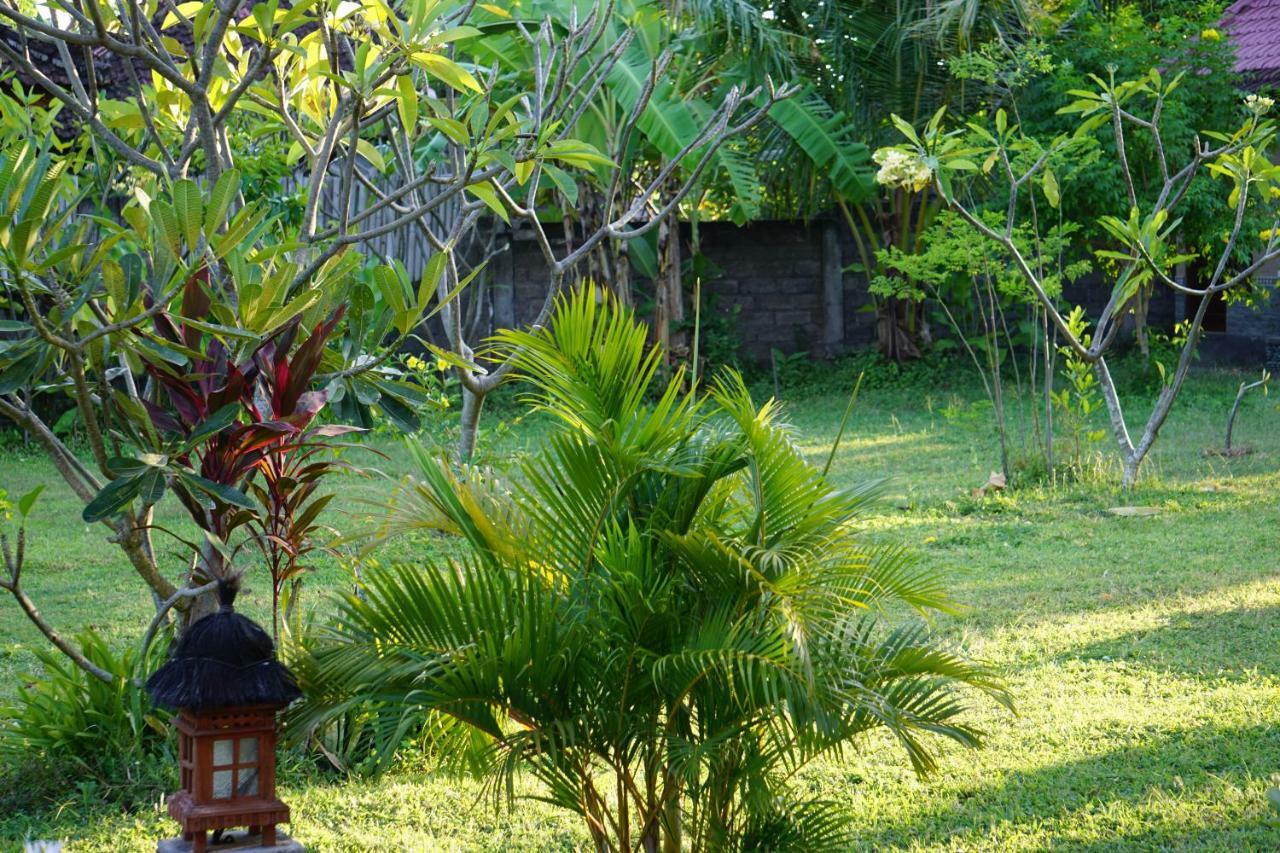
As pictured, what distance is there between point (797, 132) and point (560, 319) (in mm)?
10029

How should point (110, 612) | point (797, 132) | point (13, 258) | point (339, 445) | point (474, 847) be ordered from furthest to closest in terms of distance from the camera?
point (797, 132)
point (110, 612)
point (474, 847)
point (339, 445)
point (13, 258)

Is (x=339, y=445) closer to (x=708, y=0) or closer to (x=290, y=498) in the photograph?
(x=290, y=498)

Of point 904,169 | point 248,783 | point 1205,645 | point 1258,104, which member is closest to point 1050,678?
point 1205,645

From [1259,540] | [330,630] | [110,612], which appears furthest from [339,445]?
[1259,540]

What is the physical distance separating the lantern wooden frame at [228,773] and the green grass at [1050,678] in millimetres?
527

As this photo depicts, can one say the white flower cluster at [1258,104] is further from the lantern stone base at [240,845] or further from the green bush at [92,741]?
the lantern stone base at [240,845]

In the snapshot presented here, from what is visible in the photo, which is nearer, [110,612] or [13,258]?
[13,258]

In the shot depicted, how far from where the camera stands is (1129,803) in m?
4.26

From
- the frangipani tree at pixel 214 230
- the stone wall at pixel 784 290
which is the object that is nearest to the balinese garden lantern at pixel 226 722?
the frangipani tree at pixel 214 230

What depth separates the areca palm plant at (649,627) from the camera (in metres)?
3.14

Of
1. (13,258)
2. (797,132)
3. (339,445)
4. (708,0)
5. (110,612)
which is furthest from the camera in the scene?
(797,132)

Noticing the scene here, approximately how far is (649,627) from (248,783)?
41.3 inches

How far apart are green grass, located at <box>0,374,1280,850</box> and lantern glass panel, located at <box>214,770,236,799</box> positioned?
604 millimetres

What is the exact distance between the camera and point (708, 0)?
1209cm
